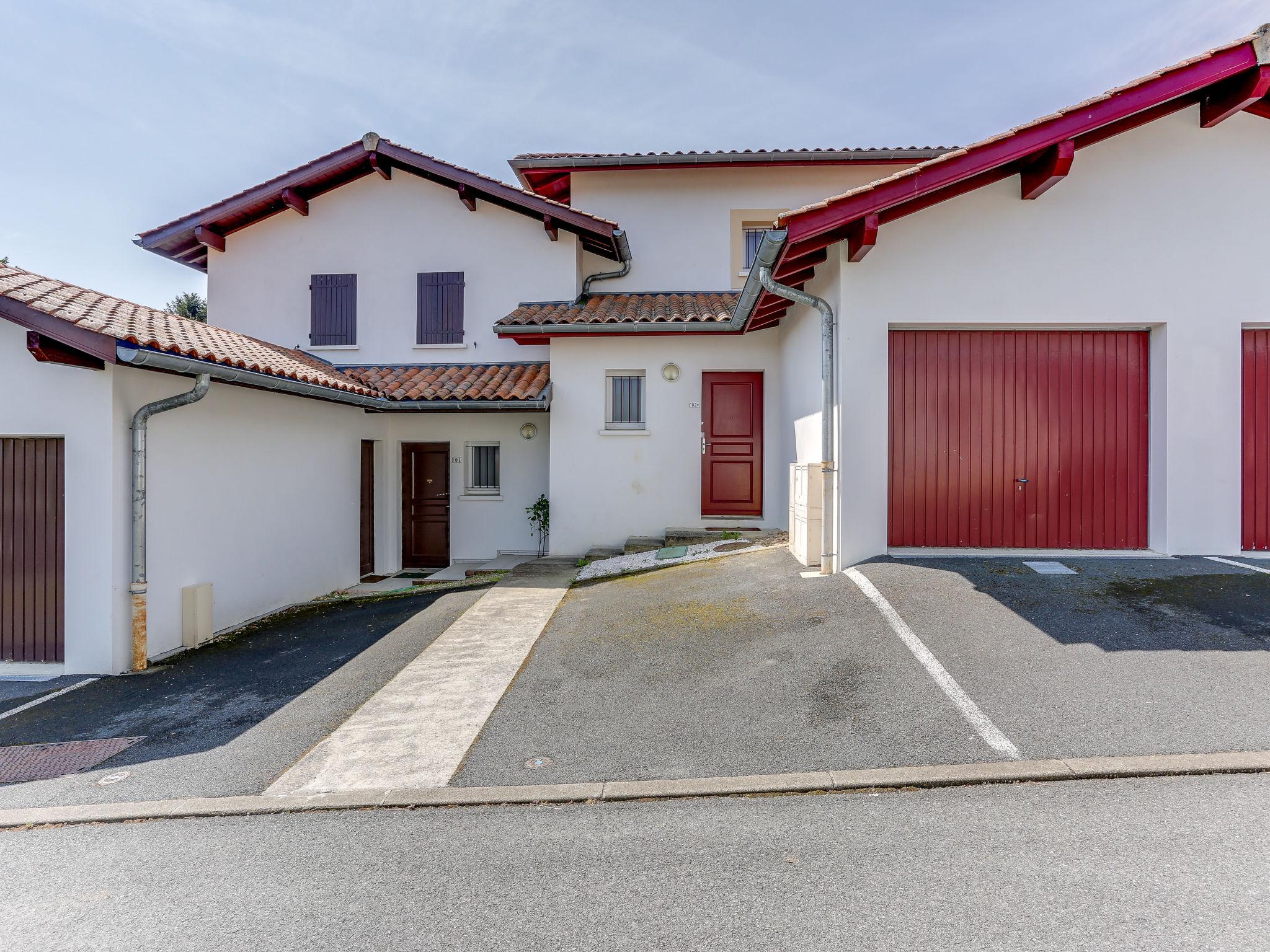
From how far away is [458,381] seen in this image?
11516 millimetres

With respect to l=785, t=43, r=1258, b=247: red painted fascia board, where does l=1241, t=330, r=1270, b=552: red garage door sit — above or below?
below

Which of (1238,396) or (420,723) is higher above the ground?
(1238,396)

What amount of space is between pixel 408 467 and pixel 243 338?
3.77 m

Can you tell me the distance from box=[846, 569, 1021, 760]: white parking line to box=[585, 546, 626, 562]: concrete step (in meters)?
4.85

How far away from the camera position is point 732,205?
13055mm

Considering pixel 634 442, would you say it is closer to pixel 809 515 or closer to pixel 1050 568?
pixel 809 515

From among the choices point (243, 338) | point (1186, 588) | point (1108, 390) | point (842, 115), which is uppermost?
point (842, 115)

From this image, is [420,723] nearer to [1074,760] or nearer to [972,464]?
[1074,760]

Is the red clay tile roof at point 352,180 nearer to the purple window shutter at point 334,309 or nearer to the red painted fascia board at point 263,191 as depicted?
the red painted fascia board at point 263,191

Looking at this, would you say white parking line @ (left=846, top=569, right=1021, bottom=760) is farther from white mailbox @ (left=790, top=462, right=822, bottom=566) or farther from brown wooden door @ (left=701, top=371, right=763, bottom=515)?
brown wooden door @ (left=701, top=371, right=763, bottom=515)

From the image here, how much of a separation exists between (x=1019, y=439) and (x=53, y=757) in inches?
350

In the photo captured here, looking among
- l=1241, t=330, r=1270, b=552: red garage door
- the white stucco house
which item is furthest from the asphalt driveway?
l=1241, t=330, r=1270, b=552: red garage door

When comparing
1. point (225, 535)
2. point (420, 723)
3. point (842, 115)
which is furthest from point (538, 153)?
point (420, 723)

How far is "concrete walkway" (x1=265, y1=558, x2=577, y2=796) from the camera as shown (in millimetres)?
4152
